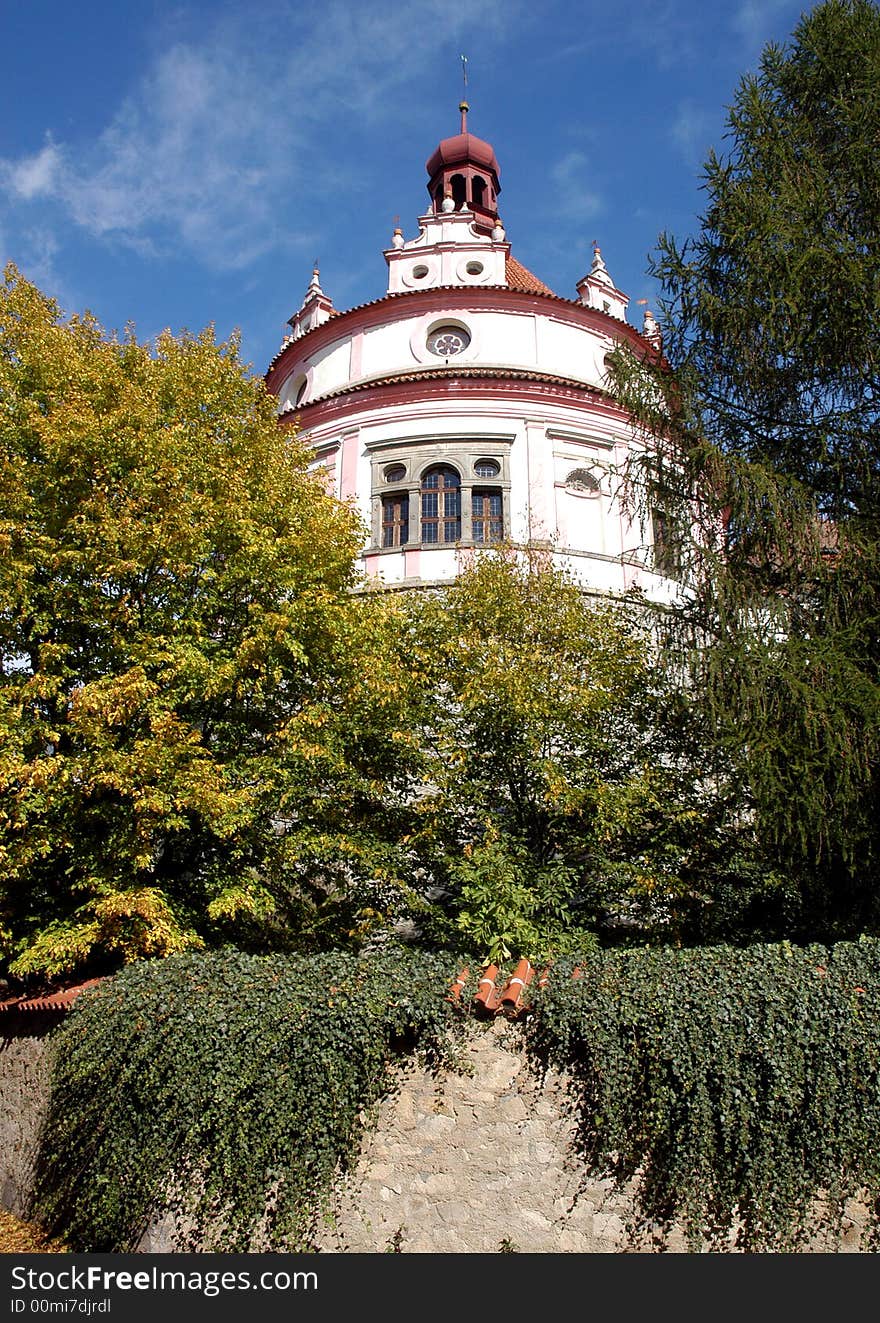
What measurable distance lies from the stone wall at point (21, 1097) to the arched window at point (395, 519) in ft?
37.8

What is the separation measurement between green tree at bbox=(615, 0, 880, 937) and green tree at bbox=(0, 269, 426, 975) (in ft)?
12.4

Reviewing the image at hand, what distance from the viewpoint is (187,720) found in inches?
384

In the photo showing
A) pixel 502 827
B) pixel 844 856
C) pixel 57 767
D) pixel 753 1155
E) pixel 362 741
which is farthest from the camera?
pixel 362 741

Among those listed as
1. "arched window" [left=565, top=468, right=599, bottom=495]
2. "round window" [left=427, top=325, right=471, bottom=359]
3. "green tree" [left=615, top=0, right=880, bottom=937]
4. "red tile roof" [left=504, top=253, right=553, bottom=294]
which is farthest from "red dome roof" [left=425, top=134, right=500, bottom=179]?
"green tree" [left=615, top=0, right=880, bottom=937]

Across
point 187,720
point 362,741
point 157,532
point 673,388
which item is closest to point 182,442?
point 157,532

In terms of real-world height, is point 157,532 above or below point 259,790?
above

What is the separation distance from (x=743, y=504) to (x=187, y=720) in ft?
20.7

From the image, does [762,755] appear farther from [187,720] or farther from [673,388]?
[187,720]

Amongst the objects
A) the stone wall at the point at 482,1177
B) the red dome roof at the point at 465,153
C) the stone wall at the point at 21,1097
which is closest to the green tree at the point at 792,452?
the stone wall at the point at 482,1177

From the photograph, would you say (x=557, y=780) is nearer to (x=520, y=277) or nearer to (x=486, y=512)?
(x=486, y=512)

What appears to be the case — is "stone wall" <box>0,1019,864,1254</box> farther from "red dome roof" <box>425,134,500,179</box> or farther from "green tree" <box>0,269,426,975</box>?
"red dome roof" <box>425,134,500,179</box>

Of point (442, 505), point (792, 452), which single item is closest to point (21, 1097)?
point (792, 452)

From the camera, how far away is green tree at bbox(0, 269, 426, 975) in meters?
8.31

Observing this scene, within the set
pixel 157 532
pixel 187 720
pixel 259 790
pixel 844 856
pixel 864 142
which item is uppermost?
pixel 864 142
